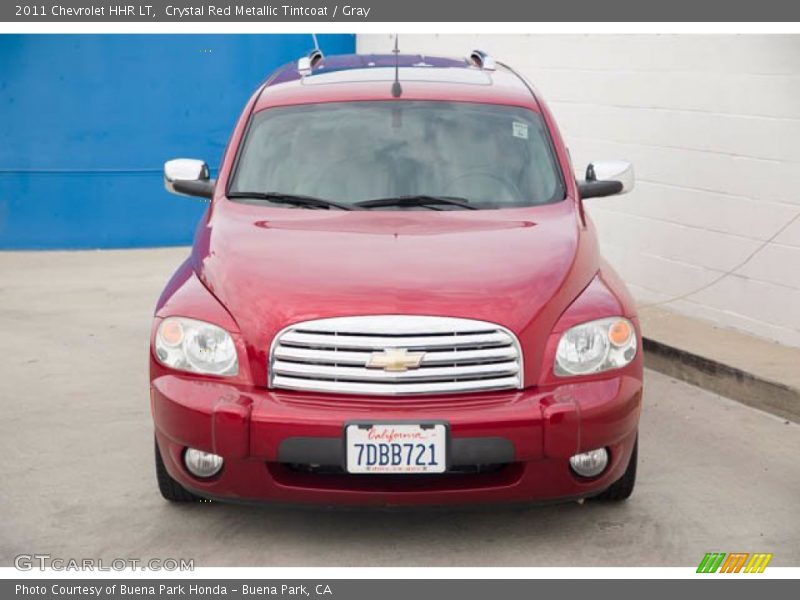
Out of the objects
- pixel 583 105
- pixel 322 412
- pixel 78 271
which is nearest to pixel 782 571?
pixel 322 412

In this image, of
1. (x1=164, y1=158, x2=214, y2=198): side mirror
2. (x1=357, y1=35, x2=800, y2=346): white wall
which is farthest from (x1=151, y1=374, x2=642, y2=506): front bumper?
(x1=357, y1=35, x2=800, y2=346): white wall

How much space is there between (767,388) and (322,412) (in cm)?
340

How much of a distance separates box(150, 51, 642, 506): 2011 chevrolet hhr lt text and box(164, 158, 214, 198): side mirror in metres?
0.64

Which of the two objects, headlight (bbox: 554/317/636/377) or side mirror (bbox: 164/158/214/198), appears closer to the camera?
headlight (bbox: 554/317/636/377)

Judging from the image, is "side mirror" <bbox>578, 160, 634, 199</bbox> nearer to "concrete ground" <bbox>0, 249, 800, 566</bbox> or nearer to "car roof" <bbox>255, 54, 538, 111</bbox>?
"car roof" <bbox>255, 54, 538, 111</bbox>

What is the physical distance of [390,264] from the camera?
5.68 m

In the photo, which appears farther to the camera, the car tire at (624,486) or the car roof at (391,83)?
the car roof at (391,83)

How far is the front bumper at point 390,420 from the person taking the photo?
5254mm

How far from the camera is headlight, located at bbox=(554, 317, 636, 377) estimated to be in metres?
5.50

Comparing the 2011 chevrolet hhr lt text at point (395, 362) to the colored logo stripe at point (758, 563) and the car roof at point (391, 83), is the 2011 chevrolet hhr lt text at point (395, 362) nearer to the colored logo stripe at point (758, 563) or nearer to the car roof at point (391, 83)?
the colored logo stripe at point (758, 563)

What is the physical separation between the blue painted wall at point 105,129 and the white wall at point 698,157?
12.2ft

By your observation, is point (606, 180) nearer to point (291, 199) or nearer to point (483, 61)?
point (483, 61)

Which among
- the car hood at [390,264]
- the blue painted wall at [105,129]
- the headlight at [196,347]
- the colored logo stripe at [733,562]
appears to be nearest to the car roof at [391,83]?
the car hood at [390,264]

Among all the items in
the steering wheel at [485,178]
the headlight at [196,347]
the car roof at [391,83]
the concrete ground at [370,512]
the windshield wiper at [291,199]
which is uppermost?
the car roof at [391,83]
